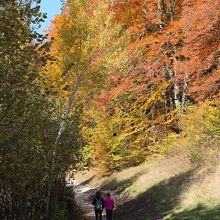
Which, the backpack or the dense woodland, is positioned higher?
the dense woodland

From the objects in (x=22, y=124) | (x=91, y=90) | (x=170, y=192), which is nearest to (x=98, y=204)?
(x=170, y=192)

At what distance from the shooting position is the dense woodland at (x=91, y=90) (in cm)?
689

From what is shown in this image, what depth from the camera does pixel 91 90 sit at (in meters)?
17.2

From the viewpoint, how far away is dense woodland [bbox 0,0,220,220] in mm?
6891

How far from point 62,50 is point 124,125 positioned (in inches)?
566

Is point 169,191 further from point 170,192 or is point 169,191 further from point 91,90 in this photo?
point 91,90

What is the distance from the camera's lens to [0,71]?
6.56 meters

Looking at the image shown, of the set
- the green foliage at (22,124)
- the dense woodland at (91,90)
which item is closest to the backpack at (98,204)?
the dense woodland at (91,90)

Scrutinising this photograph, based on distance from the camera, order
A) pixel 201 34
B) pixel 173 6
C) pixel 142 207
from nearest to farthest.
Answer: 1. pixel 142 207
2. pixel 201 34
3. pixel 173 6

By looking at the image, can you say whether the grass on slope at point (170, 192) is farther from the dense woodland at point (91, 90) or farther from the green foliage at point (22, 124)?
the green foliage at point (22, 124)

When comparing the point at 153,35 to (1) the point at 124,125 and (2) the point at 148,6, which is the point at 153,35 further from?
(1) the point at 124,125

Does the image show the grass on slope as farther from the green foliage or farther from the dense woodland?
the green foliage

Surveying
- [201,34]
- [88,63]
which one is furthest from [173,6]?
[88,63]

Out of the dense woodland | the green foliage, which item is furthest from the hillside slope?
the green foliage
